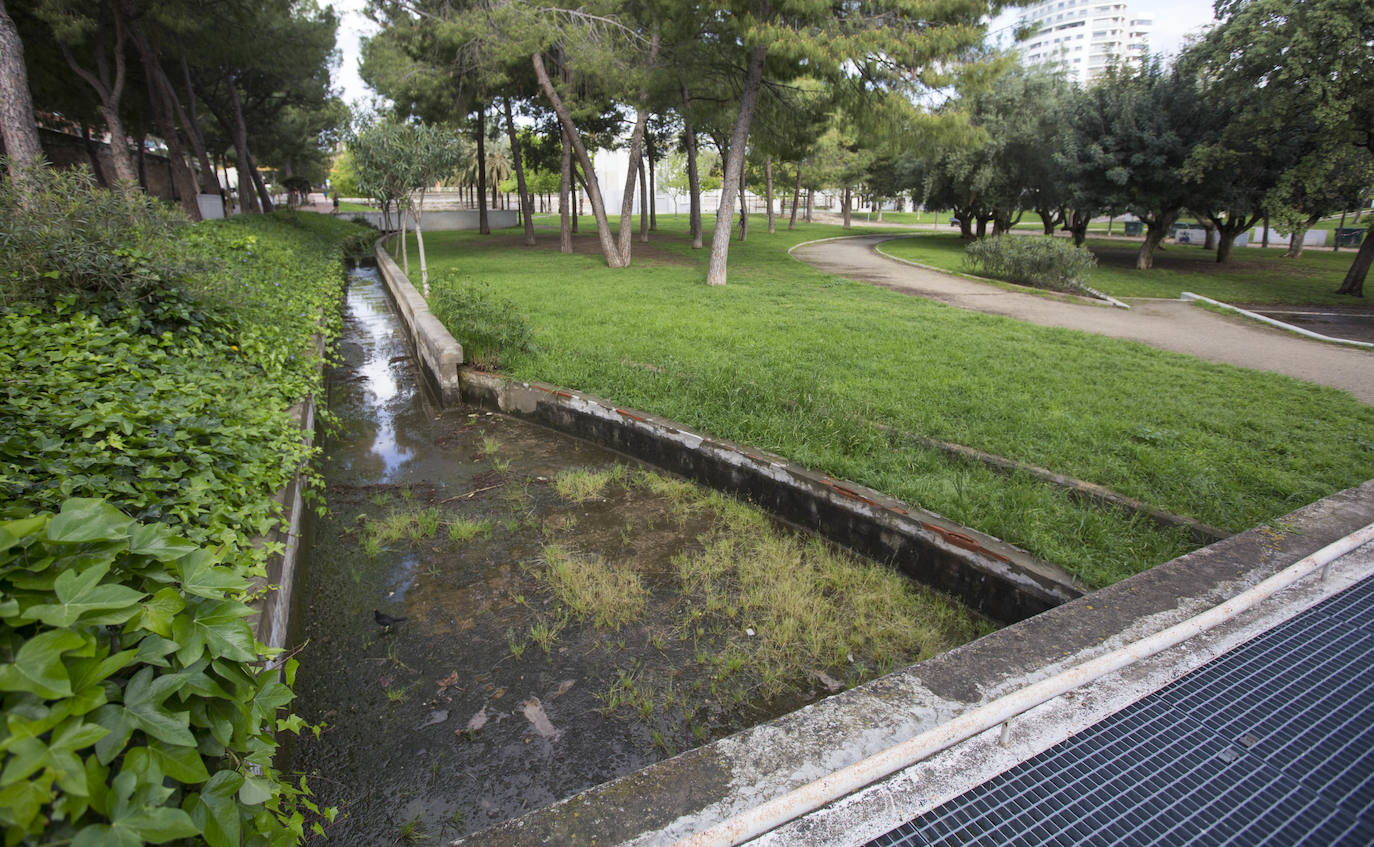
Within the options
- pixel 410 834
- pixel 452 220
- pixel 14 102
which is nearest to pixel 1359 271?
pixel 410 834

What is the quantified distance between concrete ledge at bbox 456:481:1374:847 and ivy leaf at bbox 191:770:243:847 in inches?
19.4

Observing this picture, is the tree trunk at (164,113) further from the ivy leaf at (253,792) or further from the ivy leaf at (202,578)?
the ivy leaf at (253,792)

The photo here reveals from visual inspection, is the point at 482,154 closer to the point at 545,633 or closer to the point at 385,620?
the point at 385,620

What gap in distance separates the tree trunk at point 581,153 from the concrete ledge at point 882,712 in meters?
15.4

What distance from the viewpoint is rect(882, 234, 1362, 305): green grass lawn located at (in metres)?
15.1

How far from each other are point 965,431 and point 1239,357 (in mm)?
6067

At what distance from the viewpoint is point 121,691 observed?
1273mm

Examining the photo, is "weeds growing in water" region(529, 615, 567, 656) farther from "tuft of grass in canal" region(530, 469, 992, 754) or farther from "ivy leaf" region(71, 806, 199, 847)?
"ivy leaf" region(71, 806, 199, 847)

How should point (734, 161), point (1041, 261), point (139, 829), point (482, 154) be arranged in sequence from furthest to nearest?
point (482, 154) < point (1041, 261) < point (734, 161) < point (139, 829)

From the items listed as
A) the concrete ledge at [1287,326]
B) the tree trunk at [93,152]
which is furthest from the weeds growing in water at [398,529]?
the tree trunk at [93,152]

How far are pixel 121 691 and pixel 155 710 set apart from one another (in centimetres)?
11

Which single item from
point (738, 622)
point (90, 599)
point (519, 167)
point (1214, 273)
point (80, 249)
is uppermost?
point (519, 167)

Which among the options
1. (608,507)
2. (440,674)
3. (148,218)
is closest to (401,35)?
(148,218)

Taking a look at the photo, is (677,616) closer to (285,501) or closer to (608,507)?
(608,507)
